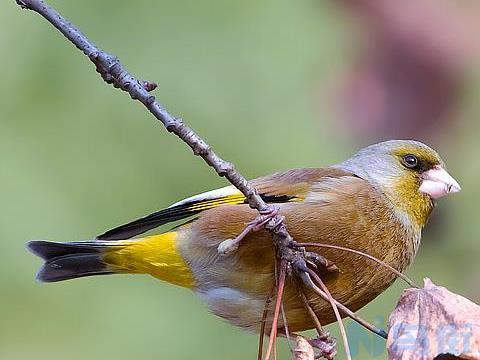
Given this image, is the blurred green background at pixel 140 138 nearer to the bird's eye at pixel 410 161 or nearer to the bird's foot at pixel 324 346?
the bird's eye at pixel 410 161

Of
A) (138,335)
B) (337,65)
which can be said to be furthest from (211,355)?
(337,65)

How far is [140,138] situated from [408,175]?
231cm

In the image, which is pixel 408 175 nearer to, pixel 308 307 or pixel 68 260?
pixel 308 307

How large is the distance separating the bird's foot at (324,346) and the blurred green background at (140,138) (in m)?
1.92

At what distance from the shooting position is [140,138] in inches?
240

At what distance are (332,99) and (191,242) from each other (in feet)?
6.01

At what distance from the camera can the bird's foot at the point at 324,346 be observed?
3.24 m

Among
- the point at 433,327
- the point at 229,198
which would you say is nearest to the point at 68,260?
the point at 229,198

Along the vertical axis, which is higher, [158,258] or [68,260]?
[68,260]

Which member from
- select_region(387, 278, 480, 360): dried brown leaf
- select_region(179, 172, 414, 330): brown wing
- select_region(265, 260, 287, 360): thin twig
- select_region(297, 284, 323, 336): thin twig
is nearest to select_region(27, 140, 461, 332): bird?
select_region(179, 172, 414, 330): brown wing

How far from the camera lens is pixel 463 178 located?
514cm

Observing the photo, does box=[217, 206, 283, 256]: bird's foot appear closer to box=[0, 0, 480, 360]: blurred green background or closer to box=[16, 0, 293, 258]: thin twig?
box=[16, 0, 293, 258]: thin twig

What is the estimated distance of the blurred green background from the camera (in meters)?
5.55

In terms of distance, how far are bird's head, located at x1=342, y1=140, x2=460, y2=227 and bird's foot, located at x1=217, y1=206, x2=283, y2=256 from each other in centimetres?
74
